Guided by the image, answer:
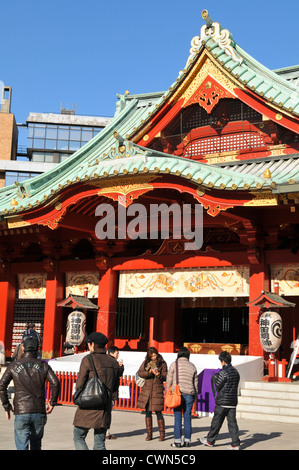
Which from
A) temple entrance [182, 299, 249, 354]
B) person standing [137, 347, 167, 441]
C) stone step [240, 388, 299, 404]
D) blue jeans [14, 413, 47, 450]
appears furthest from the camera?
temple entrance [182, 299, 249, 354]

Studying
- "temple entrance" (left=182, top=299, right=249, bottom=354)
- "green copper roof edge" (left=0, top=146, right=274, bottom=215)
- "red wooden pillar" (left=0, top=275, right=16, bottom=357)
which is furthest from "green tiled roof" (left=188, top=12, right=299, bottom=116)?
"red wooden pillar" (left=0, top=275, right=16, bottom=357)

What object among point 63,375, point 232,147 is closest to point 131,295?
point 63,375

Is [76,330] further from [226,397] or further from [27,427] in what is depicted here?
[27,427]

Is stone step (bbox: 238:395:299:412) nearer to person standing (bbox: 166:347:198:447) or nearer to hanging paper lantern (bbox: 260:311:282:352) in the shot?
hanging paper lantern (bbox: 260:311:282:352)

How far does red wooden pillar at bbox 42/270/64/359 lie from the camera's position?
767 inches

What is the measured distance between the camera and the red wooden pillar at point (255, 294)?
1566 centimetres

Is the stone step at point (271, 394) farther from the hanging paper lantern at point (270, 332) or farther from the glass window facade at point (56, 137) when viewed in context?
the glass window facade at point (56, 137)

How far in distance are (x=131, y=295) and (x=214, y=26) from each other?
8.80 metres

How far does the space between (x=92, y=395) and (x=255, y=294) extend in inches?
386

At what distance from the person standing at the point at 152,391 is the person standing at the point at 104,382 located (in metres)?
3.39

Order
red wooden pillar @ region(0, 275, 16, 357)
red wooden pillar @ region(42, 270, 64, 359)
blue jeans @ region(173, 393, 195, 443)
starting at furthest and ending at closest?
1. red wooden pillar @ region(0, 275, 16, 357)
2. red wooden pillar @ region(42, 270, 64, 359)
3. blue jeans @ region(173, 393, 195, 443)

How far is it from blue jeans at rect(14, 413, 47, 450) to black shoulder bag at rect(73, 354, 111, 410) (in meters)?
0.55

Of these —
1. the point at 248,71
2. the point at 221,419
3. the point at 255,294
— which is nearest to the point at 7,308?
the point at 255,294

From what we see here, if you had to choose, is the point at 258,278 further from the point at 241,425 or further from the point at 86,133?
the point at 86,133
